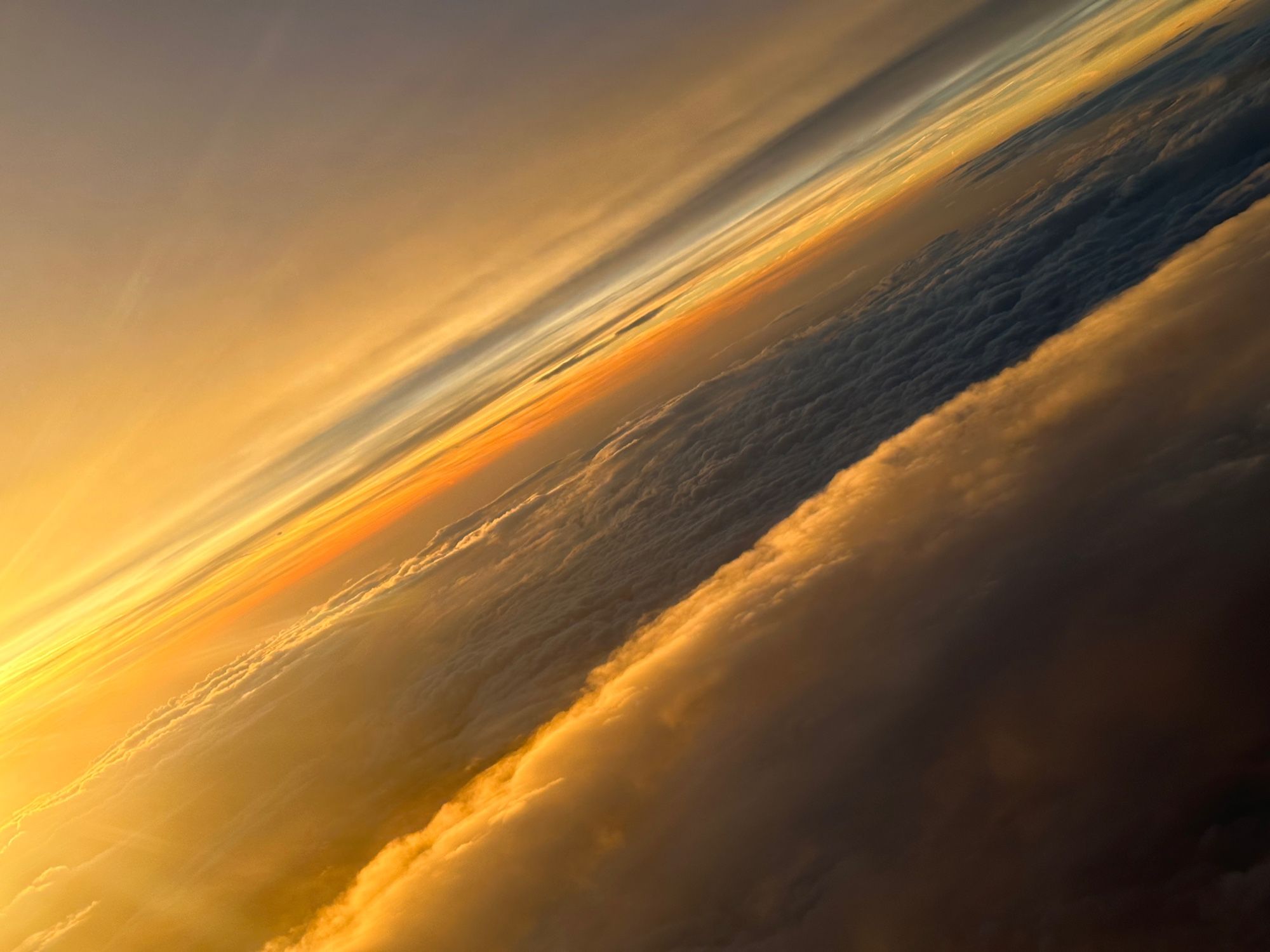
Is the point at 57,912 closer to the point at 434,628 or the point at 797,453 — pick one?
the point at 434,628

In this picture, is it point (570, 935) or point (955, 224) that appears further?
point (955, 224)

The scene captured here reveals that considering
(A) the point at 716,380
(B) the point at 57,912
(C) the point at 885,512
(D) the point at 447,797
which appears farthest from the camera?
(A) the point at 716,380

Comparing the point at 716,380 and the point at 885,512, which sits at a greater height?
the point at 716,380

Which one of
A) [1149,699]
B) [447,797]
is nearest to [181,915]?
[447,797]

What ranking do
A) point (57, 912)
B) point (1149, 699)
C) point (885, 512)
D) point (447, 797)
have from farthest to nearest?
1. point (57, 912)
2. point (447, 797)
3. point (885, 512)
4. point (1149, 699)

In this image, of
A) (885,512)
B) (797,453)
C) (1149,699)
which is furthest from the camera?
(797,453)

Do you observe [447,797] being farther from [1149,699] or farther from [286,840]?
[1149,699]

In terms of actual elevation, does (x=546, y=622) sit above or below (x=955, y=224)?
below

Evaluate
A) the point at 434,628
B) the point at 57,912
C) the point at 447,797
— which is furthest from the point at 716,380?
the point at 57,912

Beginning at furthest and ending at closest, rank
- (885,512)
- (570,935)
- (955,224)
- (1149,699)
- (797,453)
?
(955,224) < (797,453) < (885,512) < (570,935) < (1149,699)
